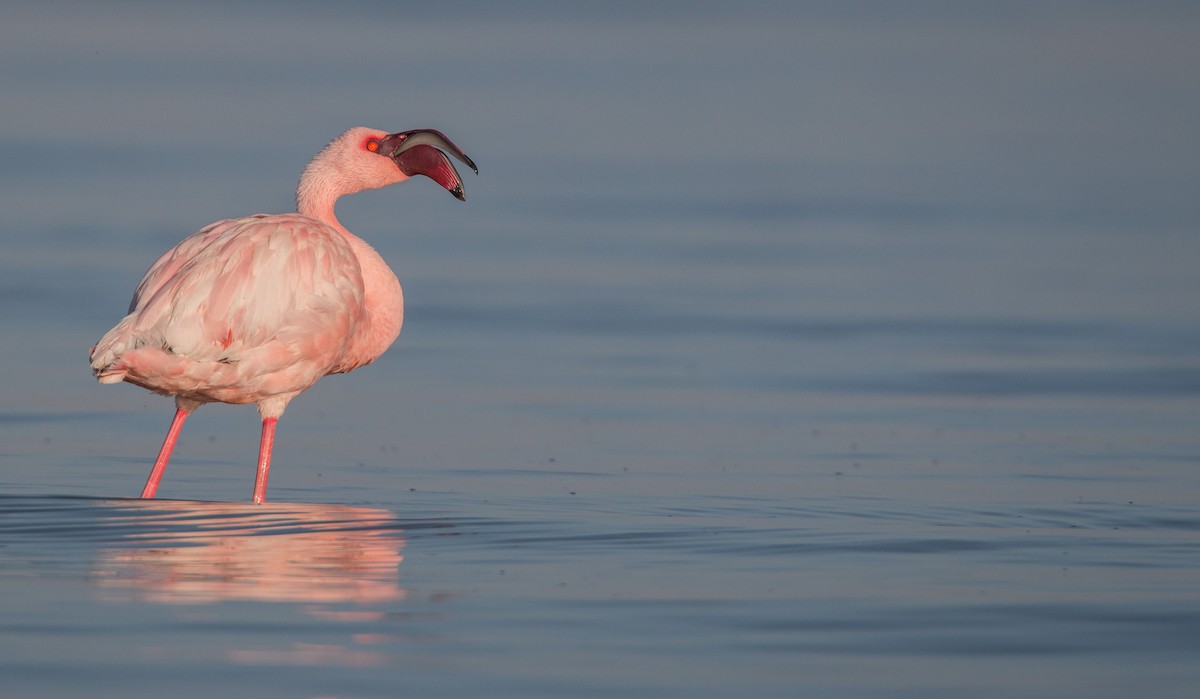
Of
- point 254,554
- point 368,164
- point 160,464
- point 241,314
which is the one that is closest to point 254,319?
point 241,314

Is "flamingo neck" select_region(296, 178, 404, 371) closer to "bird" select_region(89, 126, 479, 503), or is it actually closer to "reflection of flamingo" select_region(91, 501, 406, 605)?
"bird" select_region(89, 126, 479, 503)

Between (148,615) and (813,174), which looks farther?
(813,174)

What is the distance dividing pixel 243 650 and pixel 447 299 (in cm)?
898

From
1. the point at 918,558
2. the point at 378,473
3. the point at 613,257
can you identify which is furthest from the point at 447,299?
the point at 918,558

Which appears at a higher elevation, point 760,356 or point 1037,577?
point 760,356

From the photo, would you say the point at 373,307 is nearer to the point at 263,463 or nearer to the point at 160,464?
the point at 263,463

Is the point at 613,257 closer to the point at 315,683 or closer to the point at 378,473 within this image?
the point at 378,473

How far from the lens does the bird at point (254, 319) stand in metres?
8.21

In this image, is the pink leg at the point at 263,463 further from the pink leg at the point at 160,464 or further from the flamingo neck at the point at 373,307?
the flamingo neck at the point at 373,307

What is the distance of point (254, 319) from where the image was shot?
8406mm

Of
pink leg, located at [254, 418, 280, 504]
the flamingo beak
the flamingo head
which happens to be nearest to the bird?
pink leg, located at [254, 418, 280, 504]

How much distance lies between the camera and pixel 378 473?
906 centimetres

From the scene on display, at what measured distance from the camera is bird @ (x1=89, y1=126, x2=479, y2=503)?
8.21 m

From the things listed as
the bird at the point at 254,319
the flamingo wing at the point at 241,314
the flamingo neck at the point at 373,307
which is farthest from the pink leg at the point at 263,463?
the flamingo neck at the point at 373,307
